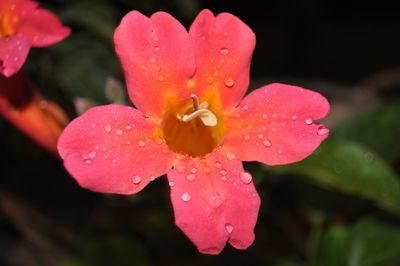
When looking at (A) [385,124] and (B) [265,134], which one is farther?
(A) [385,124]

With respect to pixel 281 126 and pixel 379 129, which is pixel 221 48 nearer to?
pixel 281 126

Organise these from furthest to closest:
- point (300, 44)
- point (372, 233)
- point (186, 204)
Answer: point (300, 44)
point (372, 233)
point (186, 204)

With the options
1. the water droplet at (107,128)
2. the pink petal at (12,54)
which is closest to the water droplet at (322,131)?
the water droplet at (107,128)

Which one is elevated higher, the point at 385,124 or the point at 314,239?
the point at 385,124

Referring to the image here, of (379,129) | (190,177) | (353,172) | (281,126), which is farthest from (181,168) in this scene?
(379,129)

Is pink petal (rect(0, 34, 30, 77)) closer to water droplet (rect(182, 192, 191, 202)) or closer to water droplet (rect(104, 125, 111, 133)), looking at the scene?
water droplet (rect(104, 125, 111, 133))

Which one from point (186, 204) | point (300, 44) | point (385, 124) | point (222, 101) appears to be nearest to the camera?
point (186, 204)

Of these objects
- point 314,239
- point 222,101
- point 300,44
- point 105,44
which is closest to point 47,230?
point 105,44

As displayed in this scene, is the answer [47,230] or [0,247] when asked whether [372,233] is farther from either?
[0,247]
